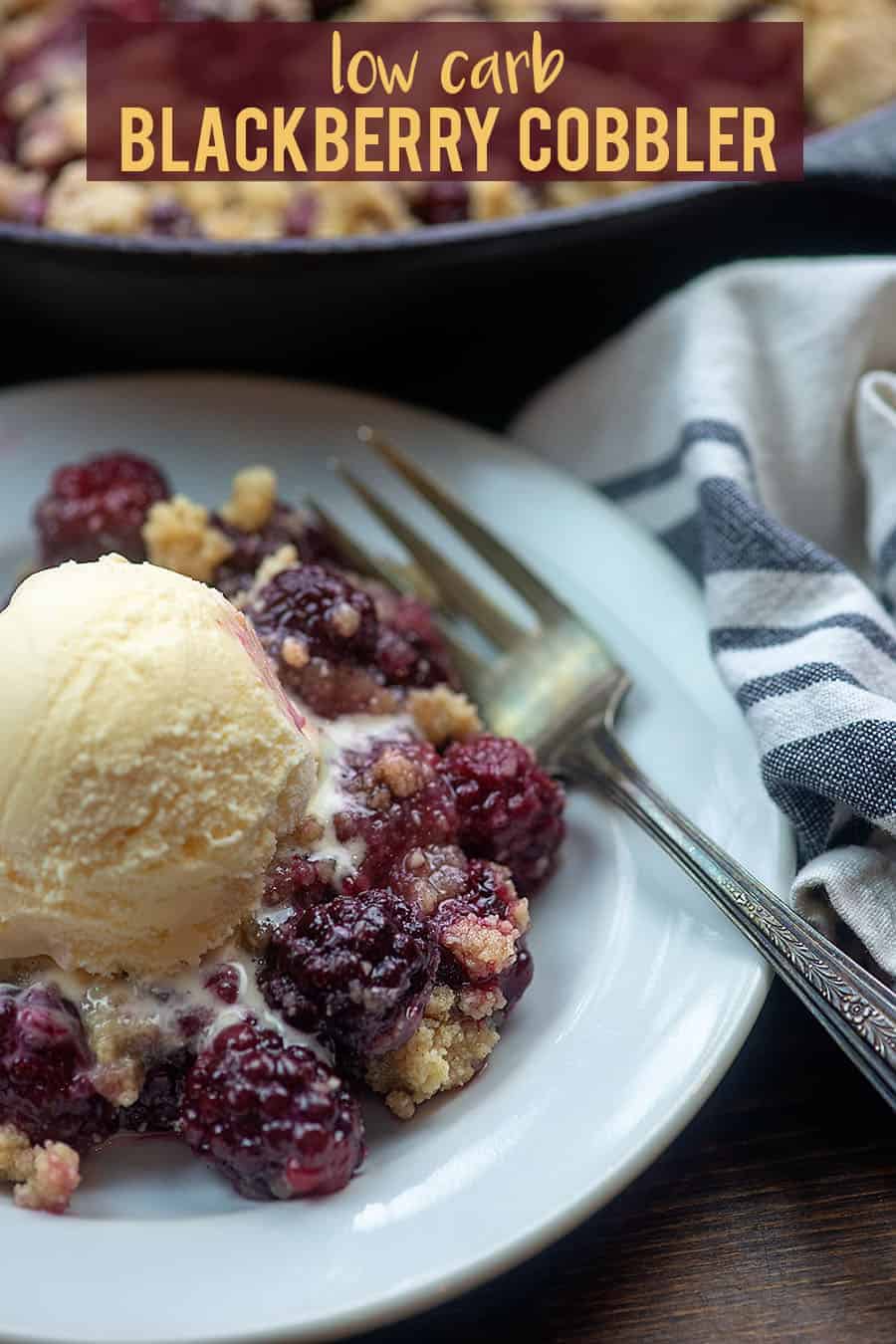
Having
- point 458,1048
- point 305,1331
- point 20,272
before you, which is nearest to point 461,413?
point 20,272

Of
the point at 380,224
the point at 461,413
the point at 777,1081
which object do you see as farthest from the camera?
the point at 461,413

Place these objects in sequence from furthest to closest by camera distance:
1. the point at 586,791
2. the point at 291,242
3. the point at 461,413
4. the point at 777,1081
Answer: the point at 461,413, the point at 291,242, the point at 586,791, the point at 777,1081

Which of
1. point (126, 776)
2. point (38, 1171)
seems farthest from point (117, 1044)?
point (126, 776)

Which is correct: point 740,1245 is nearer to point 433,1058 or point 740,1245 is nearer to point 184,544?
point 433,1058

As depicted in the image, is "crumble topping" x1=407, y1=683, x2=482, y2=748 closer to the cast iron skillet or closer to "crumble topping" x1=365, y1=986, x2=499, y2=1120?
"crumble topping" x1=365, y1=986, x2=499, y2=1120

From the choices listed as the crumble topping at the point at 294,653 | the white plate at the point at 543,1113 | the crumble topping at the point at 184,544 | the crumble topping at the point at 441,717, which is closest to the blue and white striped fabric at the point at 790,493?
the white plate at the point at 543,1113

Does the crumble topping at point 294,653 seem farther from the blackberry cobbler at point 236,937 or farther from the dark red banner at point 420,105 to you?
the dark red banner at point 420,105

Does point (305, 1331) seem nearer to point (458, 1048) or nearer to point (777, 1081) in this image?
point (458, 1048)
